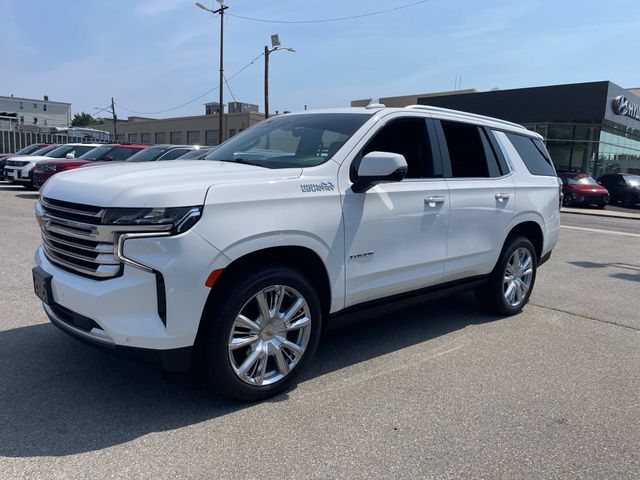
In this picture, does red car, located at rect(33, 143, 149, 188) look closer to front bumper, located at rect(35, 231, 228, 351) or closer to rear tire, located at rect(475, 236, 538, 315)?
rear tire, located at rect(475, 236, 538, 315)

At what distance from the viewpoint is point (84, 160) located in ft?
51.5

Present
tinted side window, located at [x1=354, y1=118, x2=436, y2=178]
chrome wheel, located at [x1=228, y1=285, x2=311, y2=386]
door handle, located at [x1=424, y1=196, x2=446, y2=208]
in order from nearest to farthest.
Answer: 1. chrome wheel, located at [x1=228, y1=285, x2=311, y2=386]
2. tinted side window, located at [x1=354, y1=118, x2=436, y2=178]
3. door handle, located at [x1=424, y1=196, x2=446, y2=208]

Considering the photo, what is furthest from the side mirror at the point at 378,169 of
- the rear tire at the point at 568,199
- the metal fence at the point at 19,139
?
the metal fence at the point at 19,139

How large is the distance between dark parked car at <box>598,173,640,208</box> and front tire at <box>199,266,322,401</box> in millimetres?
25378

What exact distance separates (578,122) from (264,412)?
31162mm

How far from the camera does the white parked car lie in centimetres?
1652

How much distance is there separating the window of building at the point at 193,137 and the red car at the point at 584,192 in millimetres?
43561

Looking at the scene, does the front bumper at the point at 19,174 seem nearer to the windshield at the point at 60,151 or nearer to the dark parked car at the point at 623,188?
the windshield at the point at 60,151

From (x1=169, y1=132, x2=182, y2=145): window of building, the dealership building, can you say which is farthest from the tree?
the dealership building

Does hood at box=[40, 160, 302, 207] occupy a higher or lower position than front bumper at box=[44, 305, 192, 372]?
higher

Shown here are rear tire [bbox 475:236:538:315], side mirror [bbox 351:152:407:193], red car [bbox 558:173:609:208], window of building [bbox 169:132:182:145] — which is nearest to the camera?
side mirror [bbox 351:152:407:193]

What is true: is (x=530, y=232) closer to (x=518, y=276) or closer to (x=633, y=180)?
(x=518, y=276)

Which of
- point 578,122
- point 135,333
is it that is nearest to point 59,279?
point 135,333

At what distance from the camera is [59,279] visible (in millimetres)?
3201
